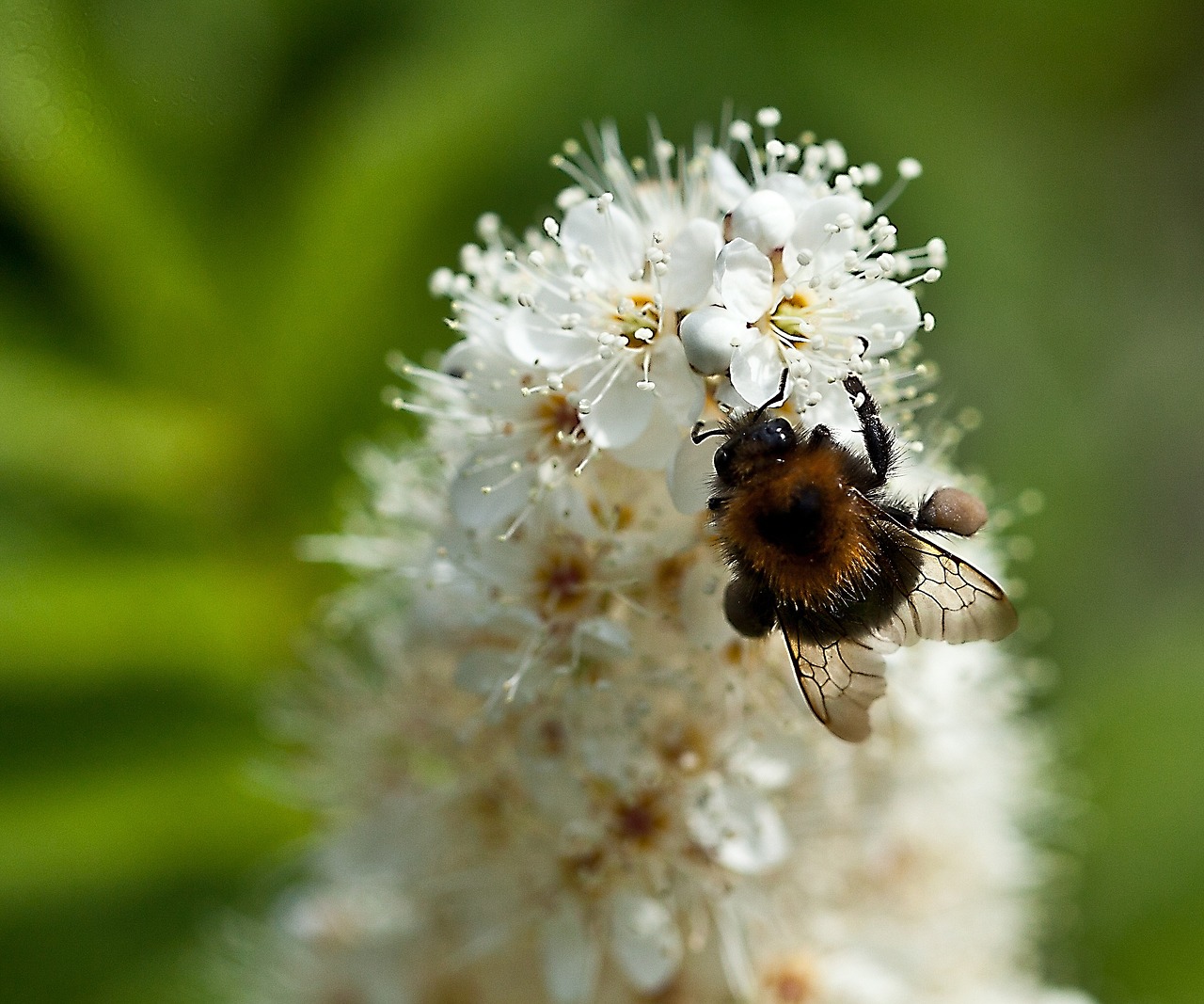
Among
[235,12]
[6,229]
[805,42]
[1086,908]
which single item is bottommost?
[1086,908]

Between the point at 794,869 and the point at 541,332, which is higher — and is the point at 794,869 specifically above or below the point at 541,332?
below

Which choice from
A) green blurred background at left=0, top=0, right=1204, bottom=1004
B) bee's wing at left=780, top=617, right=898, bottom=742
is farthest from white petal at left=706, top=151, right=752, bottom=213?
green blurred background at left=0, top=0, right=1204, bottom=1004

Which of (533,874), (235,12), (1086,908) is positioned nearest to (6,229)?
(235,12)

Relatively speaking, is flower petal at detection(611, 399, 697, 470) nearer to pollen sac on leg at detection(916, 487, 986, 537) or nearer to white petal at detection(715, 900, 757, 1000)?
pollen sac on leg at detection(916, 487, 986, 537)

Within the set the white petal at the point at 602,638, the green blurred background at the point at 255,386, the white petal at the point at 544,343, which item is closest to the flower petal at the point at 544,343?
the white petal at the point at 544,343

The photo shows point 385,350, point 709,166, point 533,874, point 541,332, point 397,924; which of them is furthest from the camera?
point 385,350

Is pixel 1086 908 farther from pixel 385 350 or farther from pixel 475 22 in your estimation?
pixel 475 22

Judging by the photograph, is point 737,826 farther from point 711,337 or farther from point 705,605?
point 711,337
